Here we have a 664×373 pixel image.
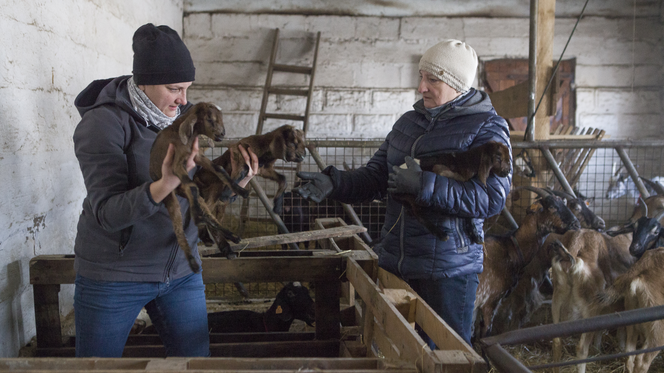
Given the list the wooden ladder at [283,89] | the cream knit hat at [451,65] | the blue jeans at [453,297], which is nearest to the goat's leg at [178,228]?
the blue jeans at [453,297]

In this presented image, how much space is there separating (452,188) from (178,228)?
105 centimetres

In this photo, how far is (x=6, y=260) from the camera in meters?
2.31

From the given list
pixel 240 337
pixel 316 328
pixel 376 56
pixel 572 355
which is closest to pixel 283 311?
pixel 240 337

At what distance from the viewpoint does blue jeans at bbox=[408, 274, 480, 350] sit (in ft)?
6.79

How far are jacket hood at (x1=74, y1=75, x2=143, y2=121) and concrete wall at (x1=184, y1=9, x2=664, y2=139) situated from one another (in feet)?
19.2

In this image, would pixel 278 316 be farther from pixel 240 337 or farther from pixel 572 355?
pixel 572 355

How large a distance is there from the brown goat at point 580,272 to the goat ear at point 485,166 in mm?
1874

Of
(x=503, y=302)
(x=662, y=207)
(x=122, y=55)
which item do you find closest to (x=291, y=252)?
(x=503, y=302)

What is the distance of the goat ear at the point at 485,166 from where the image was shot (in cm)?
193

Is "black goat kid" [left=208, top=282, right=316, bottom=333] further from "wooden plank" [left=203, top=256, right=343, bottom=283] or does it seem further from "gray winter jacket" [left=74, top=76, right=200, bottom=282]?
"gray winter jacket" [left=74, top=76, right=200, bottom=282]

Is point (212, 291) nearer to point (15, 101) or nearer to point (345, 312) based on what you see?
point (345, 312)

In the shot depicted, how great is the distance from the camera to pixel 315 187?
82.7 inches

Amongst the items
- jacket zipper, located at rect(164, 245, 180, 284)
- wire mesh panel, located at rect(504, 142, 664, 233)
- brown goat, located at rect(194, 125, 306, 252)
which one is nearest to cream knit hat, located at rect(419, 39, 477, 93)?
brown goat, located at rect(194, 125, 306, 252)

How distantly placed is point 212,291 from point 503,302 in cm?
291
